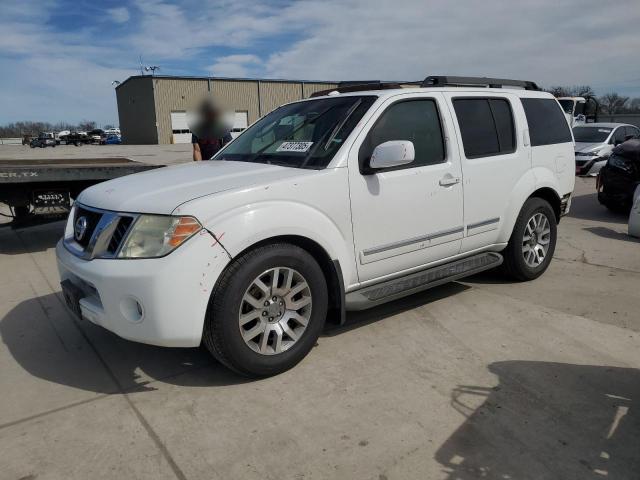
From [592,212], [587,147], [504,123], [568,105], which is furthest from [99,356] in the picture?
[568,105]

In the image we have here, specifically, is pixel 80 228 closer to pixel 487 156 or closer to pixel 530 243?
pixel 487 156

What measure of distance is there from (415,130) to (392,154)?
2.26ft

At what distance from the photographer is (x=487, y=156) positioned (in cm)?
431

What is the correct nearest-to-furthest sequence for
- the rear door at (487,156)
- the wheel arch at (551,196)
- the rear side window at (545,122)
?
the rear door at (487,156), the rear side window at (545,122), the wheel arch at (551,196)

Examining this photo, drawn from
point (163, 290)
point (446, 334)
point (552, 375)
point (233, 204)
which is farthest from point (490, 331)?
point (163, 290)

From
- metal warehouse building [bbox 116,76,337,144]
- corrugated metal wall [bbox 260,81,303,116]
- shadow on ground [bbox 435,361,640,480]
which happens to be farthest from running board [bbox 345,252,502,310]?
corrugated metal wall [bbox 260,81,303,116]

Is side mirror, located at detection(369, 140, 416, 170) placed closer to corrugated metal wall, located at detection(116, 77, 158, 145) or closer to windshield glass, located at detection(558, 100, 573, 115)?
windshield glass, located at detection(558, 100, 573, 115)

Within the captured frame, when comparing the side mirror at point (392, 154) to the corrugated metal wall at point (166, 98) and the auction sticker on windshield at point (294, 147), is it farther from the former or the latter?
the corrugated metal wall at point (166, 98)

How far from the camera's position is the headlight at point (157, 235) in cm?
273

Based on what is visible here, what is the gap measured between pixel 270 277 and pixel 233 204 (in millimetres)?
505

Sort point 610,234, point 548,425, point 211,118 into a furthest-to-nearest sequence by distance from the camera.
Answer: point 610,234 < point 211,118 < point 548,425

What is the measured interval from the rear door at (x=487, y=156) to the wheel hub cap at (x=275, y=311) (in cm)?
174

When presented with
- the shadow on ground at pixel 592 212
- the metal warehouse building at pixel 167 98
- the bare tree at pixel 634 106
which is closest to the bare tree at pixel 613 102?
the bare tree at pixel 634 106

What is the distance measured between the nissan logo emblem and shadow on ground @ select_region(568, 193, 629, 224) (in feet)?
26.0
